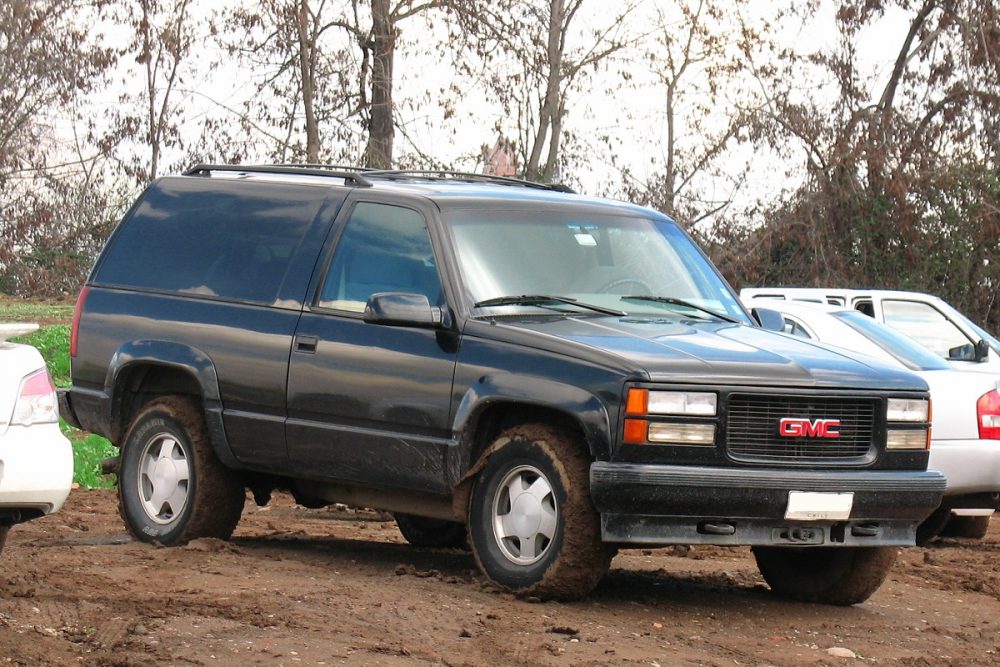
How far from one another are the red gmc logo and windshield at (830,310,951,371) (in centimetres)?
374

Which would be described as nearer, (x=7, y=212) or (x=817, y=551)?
(x=817, y=551)

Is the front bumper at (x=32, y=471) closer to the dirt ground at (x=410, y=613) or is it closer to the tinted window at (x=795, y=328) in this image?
the dirt ground at (x=410, y=613)

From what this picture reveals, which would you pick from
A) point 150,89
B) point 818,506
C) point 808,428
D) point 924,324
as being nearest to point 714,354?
point 808,428

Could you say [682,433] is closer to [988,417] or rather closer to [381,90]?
[988,417]

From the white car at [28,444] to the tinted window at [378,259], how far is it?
72.3 inches

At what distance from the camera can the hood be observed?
24.2ft

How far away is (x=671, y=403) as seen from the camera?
727 cm

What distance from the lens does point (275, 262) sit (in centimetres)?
912

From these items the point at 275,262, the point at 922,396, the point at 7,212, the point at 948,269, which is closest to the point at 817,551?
the point at 922,396

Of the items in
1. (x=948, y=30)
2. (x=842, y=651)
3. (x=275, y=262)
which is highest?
(x=948, y=30)

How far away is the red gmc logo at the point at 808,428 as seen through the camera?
7.48 metres

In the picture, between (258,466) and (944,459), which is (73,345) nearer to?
(258,466)

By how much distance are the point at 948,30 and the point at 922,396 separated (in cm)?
2289

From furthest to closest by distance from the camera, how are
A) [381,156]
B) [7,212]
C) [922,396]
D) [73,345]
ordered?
1. [7,212]
2. [381,156]
3. [73,345]
4. [922,396]
